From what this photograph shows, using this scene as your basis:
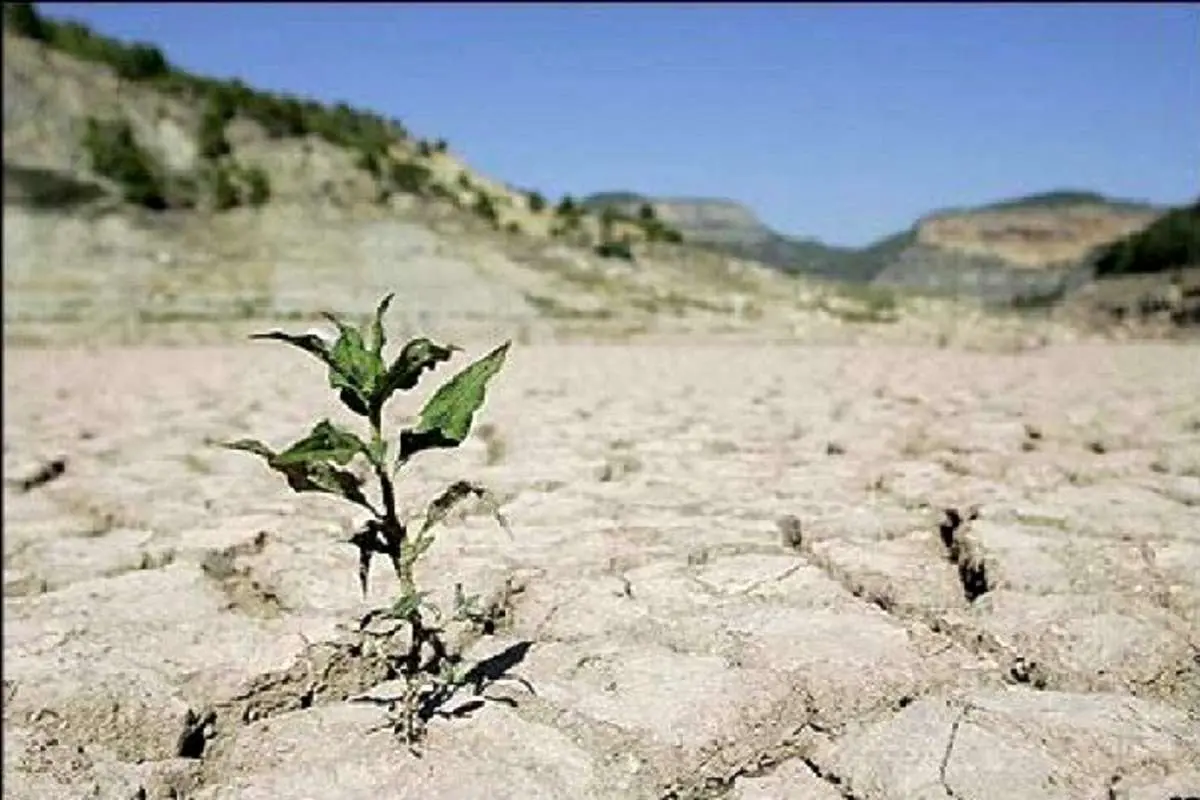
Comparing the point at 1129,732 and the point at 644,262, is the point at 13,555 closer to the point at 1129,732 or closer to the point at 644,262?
the point at 1129,732

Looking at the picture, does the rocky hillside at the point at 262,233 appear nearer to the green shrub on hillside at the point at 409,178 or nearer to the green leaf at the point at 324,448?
the green shrub on hillside at the point at 409,178

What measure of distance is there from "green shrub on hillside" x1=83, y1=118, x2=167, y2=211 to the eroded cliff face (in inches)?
1719

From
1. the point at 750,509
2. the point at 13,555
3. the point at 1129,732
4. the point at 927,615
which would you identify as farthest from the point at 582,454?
the point at 1129,732

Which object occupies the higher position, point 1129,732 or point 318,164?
point 318,164

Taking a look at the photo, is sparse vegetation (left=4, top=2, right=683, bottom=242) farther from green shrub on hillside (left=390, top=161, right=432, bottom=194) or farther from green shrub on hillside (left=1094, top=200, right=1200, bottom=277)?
green shrub on hillside (left=1094, top=200, right=1200, bottom=277)

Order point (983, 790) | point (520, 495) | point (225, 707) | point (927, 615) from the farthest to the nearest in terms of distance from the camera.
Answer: point (520, 495), point (927, 615), point (225, 707), point (983, 790)

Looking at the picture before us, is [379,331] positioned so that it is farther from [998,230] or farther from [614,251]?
[998,230]

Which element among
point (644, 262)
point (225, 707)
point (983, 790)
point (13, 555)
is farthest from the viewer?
point (644, 262)

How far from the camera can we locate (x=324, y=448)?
131cm

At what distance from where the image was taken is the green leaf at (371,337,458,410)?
4.33 feet

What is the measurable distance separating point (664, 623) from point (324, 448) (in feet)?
2.26

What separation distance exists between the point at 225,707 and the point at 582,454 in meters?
2.02

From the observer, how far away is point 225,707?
1.58 m

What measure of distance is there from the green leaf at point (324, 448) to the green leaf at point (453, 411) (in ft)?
0.22
